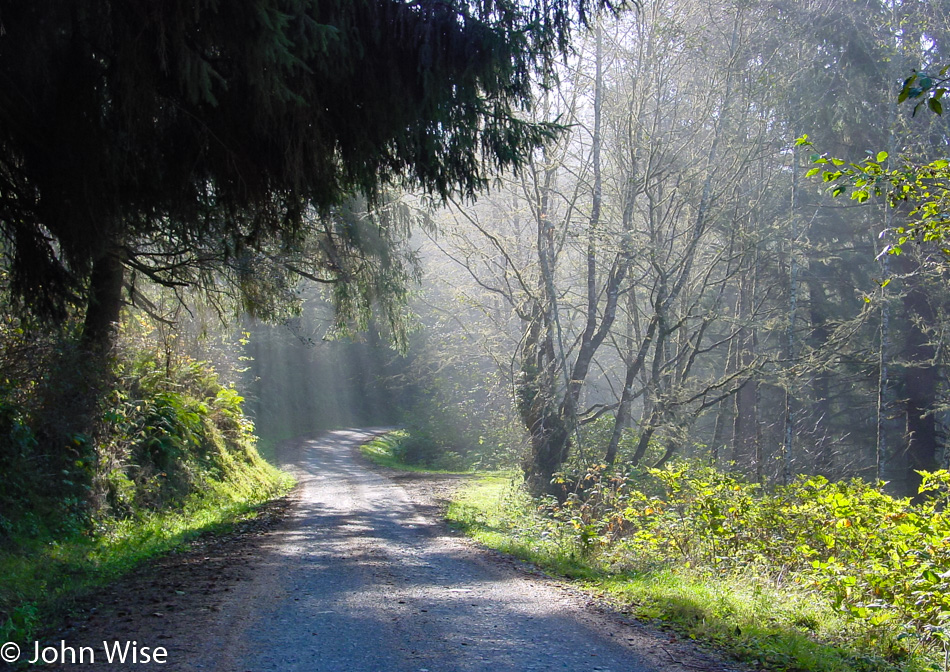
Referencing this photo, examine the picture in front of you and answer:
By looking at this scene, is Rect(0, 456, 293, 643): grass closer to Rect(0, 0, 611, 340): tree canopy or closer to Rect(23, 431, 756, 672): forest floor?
Rect(23, 431, 756, 672): forest floor

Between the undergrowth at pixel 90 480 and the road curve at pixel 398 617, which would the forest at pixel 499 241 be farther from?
the road curve at pixel 398 617

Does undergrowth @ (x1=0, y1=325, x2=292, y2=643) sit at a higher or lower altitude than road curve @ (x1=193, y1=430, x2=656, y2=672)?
higher

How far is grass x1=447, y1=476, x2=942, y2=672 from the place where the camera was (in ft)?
15.2

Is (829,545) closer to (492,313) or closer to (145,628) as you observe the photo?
(145,628)

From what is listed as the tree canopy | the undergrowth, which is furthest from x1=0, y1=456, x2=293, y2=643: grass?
the tree canopy

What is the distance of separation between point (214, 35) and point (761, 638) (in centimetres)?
623

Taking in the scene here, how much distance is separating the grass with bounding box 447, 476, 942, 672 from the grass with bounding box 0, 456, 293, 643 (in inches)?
186

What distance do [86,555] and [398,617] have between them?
4354 millimetres

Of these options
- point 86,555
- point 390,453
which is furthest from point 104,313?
point 390,453

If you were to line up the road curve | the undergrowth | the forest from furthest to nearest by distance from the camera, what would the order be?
1. the undergrowth
2. the forest
3. the road curve

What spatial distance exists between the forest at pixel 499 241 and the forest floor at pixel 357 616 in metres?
0.80

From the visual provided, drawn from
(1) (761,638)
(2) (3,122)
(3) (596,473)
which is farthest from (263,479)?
(1) (761,638)

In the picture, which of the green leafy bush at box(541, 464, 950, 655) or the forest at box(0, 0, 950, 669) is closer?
the green leafy bush at box(541, 464, 950, 655)

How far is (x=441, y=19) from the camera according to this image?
622 cm
